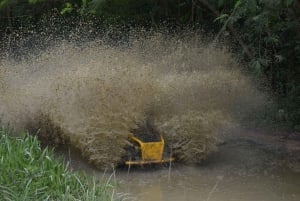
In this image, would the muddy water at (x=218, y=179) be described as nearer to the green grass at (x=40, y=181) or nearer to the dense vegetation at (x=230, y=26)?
the green grass at (x=40, y=181)

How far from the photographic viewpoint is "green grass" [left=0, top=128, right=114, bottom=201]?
450 centimetres

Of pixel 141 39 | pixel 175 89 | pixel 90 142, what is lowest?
pixel 90 142

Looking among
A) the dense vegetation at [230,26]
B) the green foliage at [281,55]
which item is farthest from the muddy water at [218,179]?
the green foliage at [281,55]

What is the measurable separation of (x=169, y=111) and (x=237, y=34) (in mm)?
3058

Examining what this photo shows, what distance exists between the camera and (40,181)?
4.64 m

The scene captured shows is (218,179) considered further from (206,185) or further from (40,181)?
(40,181)

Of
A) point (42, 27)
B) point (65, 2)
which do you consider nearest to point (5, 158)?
point (65, 2)

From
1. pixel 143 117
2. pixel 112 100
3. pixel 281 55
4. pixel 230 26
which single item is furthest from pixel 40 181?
pixel 281 55

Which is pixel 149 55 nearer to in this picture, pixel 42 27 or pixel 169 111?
pixel 169 111

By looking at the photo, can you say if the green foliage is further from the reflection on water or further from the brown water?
the reflection on water

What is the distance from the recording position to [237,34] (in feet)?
31.8

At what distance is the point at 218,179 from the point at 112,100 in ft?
4.67

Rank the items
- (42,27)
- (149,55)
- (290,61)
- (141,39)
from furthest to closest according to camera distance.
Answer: (42,27)
(290,61)
(141,39)
(149,55)

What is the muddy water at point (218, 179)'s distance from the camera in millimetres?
5949
